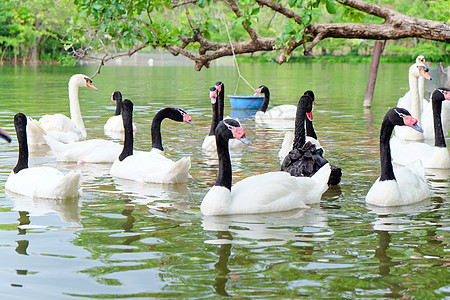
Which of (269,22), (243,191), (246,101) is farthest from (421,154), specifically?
(246,101)

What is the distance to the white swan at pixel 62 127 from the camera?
45.5 feet

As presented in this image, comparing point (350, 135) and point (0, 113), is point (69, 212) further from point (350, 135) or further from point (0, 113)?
point (0, 113)

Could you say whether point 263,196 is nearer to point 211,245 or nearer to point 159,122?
point 211,245

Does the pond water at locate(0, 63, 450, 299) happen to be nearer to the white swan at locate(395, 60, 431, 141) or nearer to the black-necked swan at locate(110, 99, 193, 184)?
the black-necked swan at locate(110, 99, 193, 184)

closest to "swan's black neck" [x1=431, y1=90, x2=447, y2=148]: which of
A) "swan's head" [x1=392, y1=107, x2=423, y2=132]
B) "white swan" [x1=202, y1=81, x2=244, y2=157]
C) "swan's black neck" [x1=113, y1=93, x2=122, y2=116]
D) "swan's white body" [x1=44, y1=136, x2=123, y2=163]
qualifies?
"swan's head" [x1=392, y1=107, x2=423, y2=132]

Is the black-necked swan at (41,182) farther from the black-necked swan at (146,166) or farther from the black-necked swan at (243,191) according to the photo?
the black-necked swan at (243,191)

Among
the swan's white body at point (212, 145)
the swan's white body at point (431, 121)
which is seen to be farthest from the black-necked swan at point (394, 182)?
the swan's white body at point (431, 121)

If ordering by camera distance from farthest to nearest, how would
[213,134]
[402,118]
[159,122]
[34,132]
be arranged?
[34,132]
[213,134]
[159,122]
[402,118]

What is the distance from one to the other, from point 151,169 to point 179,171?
1.90 feet

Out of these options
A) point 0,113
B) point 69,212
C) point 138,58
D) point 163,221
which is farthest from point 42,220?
point 138,58

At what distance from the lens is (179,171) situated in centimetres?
978

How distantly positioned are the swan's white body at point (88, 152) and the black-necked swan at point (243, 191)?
4.18m

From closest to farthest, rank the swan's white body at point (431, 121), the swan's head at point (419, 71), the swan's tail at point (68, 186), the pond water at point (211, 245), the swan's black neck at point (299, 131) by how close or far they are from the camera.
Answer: the pond water at point (211, 245) < the swan's tail at point (68, 186) < the swan's black neck at point (299, 131) < the swan's white body at point (431, 121) < the swan's head at point (419, 71)

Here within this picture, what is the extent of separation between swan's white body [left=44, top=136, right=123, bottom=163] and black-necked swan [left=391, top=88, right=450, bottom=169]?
4.47 metres
